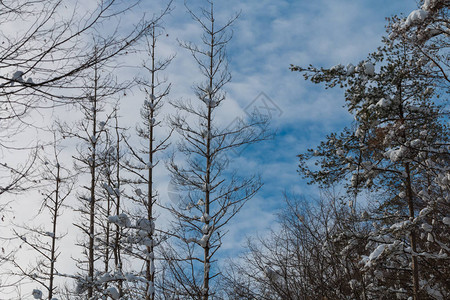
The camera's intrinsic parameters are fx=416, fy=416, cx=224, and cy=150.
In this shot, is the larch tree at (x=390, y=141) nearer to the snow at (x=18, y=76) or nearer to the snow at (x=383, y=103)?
the snow at (x=383, y=103)

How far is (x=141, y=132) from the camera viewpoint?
11.3m

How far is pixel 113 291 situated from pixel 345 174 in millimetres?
5525

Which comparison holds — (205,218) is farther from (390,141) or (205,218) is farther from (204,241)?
(390,141)

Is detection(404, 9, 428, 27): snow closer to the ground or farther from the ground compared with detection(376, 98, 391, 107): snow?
farther from the ground

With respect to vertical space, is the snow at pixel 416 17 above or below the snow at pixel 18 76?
above

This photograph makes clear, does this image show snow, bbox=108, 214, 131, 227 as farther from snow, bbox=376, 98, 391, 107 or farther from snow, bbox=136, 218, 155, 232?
snow, bbox=376, 98, 391, 107

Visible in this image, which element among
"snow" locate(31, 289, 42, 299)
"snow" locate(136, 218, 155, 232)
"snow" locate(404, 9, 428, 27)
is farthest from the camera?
"snow" locate(31, 289, 42, 299)

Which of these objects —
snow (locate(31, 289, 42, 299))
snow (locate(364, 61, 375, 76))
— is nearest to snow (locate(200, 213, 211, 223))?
snow (locate(364, 61, 375, 76))

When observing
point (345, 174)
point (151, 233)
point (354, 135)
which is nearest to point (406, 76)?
point (354, 135)

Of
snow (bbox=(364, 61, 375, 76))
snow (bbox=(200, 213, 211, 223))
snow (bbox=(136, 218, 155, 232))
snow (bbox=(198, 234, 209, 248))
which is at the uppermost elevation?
snow (bbox=(364, 61, 375, 76))

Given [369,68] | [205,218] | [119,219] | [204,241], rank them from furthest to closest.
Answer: [205,218] < [204,241] < [369,68] < [119,219]

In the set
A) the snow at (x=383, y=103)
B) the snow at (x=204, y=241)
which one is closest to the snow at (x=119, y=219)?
the snow at (x=204, y=241)

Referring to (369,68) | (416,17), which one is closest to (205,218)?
(369,68)

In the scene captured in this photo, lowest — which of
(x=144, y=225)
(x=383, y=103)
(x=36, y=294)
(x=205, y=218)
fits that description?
(x=36, y=294)
